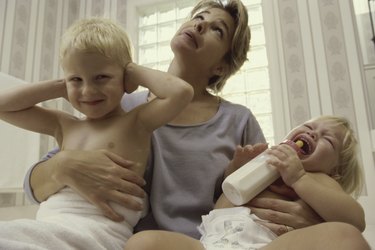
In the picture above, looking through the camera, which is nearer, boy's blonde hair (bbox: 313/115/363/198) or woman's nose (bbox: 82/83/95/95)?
woman's nose (bbox: 82/83/95/95)

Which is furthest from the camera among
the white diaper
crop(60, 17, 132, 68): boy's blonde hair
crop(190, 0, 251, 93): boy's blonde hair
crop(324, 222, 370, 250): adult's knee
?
crop(190, 0, 251, 93): boy's blonde hair

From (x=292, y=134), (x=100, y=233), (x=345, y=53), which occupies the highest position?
(x=345, y=53)

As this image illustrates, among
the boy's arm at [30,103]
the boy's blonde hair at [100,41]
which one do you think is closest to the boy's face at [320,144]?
the boy's blonde hair at [100,41]

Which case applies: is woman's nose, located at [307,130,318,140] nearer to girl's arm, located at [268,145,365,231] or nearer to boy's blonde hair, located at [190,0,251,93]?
girl's arm, located at [268,145,365,231]

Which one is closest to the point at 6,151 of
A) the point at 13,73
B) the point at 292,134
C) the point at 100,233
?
the point at 13,73

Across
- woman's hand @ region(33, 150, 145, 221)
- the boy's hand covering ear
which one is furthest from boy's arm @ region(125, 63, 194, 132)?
woman's hand @ region(33, 150, 145, 221)

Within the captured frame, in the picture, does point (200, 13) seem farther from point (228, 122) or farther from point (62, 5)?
point (62, 5)

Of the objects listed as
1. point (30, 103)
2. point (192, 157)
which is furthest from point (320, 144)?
point (30, 103)

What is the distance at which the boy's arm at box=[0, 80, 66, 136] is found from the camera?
72cm

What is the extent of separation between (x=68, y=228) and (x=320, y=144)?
1.91 ft

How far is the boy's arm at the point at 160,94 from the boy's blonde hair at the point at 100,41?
0.04 m

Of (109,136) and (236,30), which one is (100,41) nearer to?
(109,136)

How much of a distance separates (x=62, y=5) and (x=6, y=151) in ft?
3.80

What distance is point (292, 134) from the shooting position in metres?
0.85
